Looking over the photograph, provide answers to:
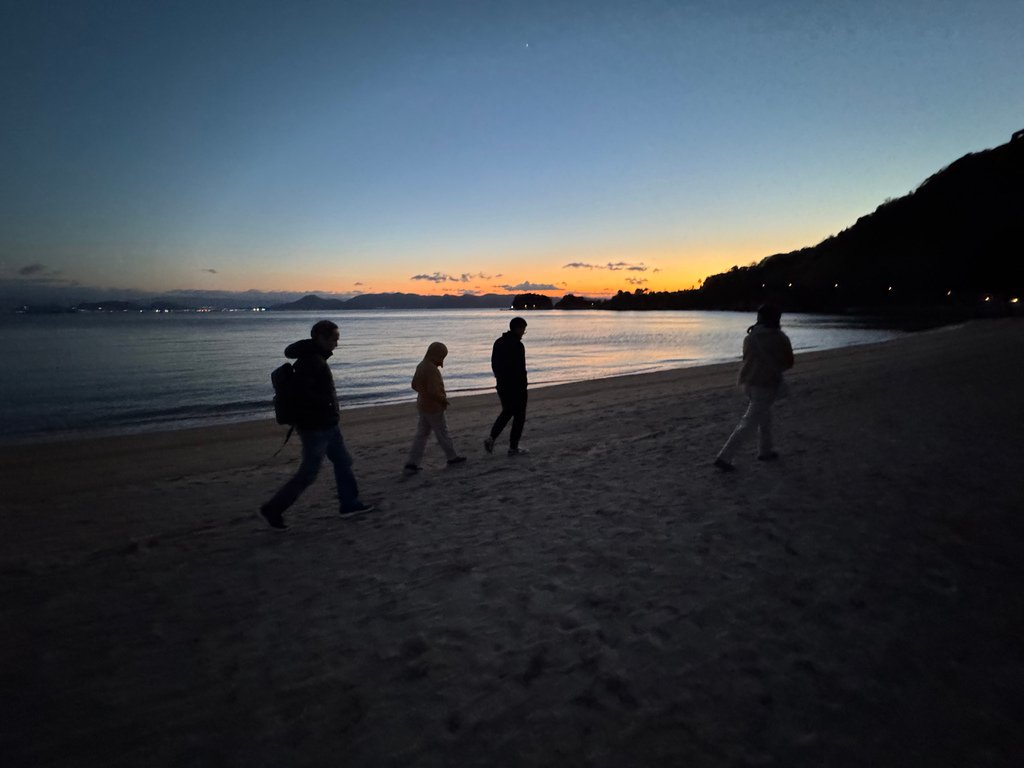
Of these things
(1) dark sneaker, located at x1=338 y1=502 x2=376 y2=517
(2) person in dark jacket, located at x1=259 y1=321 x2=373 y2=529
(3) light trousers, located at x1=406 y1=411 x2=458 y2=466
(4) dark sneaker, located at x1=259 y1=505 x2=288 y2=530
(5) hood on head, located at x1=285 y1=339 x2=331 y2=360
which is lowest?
(1) dark sneaker, located at x1=338 y1=502 x2=376 y2=517

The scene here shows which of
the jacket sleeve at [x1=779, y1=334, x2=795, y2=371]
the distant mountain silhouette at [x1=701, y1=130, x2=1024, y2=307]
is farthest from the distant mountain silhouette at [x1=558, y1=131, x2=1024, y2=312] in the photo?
the jacket sleeve at [x1=779, y1=334, x2=795, y2=371]

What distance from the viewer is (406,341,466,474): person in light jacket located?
26.2ft

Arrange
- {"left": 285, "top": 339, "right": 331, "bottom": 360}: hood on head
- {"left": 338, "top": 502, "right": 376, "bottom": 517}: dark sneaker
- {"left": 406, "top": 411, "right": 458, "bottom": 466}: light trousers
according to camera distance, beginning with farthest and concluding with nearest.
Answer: {"left": 406, "top": 411, "right": 458, "bottom": 466}: light trousers
{"left": 338, "top": 502, "right": 376, "bottom": 517}: dark sneaker
{"left": 285, "top": 339, "right": 331, "bottom": 360}: hood on head

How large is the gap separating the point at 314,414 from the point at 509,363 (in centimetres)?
376

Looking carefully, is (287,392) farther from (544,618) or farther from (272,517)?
(544,618)

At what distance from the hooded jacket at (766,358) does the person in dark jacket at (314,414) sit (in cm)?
490

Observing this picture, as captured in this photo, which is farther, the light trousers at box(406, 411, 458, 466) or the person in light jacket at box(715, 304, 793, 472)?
the light trousers at box(406, 411, 458, 466)

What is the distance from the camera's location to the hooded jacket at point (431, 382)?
798 centimetres

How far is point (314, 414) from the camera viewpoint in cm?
568

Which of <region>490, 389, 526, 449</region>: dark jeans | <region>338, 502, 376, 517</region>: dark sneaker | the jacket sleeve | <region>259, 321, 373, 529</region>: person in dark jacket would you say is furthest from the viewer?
<region>490, 389, 526, 449</region>: dark jeans

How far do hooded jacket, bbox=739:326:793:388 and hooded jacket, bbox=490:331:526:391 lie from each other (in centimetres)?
322

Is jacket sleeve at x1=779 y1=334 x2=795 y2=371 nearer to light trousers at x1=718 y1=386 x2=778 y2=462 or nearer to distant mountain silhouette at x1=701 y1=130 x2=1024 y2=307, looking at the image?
light trousers at x1=718 y1=386 x2=778 y2=462

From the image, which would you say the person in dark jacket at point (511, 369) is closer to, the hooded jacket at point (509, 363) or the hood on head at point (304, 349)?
the hooded jacket at point (509, 363)

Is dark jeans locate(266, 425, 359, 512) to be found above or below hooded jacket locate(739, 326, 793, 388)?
below
